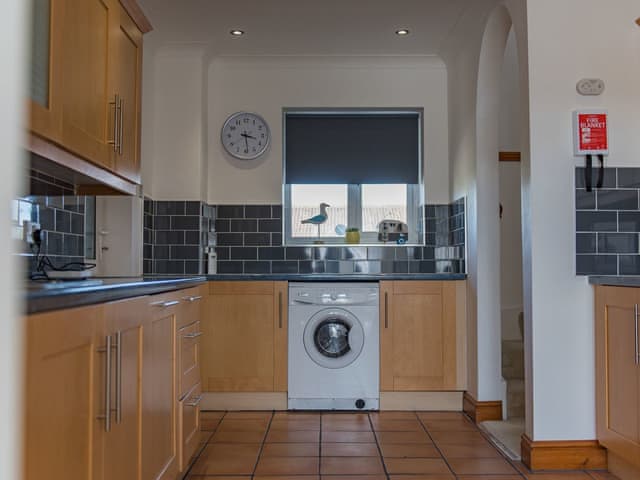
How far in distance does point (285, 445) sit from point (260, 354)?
0.86m

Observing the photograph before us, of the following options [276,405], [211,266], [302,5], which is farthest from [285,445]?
[302,5]

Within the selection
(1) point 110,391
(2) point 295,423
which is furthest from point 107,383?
(2) point 295,423

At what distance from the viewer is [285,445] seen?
10.6 ft

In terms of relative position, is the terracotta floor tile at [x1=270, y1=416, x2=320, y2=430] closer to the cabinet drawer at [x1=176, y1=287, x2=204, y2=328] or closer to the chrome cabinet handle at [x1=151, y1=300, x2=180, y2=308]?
the cabinet drawer at [x1=176, y1=287, x2=204, y2=328]

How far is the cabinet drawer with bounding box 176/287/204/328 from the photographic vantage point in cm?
254

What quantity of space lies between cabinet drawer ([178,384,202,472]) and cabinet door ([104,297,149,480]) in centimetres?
66

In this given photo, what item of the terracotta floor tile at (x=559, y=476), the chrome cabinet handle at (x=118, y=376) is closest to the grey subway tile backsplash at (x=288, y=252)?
the terracotta floor tile at (x=559, y=476)

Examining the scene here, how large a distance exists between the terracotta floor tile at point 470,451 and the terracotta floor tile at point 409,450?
54 mm

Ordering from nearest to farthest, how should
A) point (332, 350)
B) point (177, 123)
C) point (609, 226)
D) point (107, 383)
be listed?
point (107, 383), point (609, 226), point (332, 350), point (177, 123)

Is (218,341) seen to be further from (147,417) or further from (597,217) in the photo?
(597,217)

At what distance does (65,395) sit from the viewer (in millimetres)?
1256

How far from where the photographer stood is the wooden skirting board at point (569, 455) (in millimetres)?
2760

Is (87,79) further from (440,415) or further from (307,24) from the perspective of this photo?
(440,415)

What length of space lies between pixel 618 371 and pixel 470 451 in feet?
2.91
